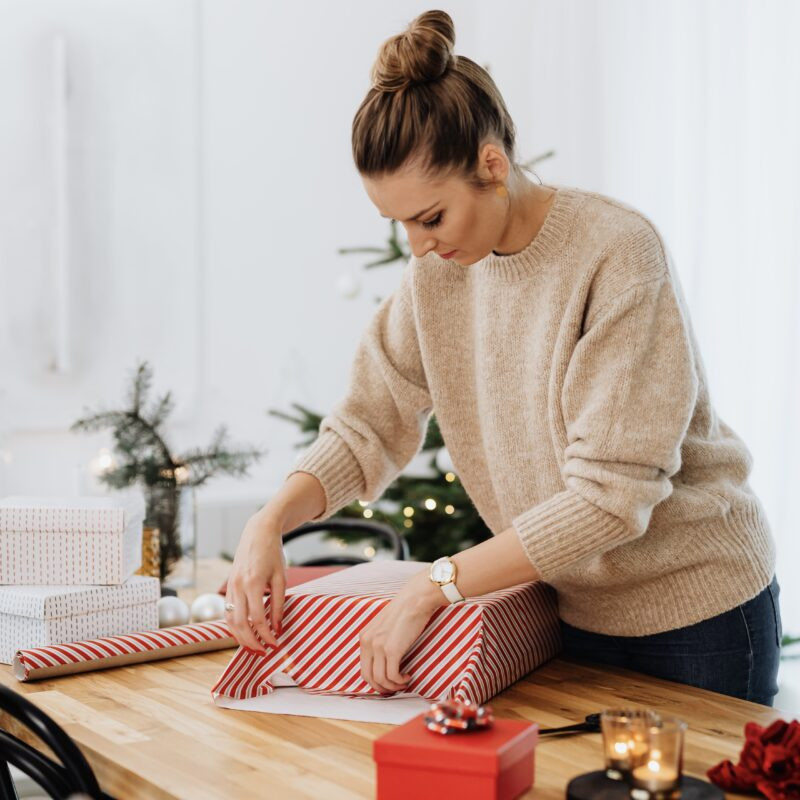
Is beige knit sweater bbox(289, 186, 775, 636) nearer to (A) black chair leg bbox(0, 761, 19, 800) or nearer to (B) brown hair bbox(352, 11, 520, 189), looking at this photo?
(B) brown hair bbox(352, 11, 520, 189)

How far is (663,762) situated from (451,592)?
0.40m

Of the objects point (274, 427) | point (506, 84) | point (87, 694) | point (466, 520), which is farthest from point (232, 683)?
point (506, 84)

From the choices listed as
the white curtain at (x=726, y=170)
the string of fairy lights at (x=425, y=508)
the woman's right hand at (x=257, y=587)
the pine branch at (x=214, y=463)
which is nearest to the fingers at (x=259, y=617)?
the woman's right hand at (x=257, y=587)

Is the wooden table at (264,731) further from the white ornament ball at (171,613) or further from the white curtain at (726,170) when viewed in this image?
the white curtain at (726,170)

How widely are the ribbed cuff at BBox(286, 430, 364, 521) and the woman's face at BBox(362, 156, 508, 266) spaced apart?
33cm

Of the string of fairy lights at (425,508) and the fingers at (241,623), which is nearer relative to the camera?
the fingers at (241,623)

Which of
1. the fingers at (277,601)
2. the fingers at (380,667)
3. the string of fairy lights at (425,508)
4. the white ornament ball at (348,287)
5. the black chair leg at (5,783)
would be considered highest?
the white ornament ball at (348,287)

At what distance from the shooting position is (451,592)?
1.29m

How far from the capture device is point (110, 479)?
2.08 m

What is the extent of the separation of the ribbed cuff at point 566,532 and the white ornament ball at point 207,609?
27.4 inches

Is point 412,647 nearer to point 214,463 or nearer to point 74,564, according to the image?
point 74,564

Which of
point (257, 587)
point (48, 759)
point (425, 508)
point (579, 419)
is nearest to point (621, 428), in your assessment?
point (579, 419)

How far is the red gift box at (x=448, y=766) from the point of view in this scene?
958mm

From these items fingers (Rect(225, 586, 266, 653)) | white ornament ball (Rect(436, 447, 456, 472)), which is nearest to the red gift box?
fingers (Rect(225, 586, 266, 653))
